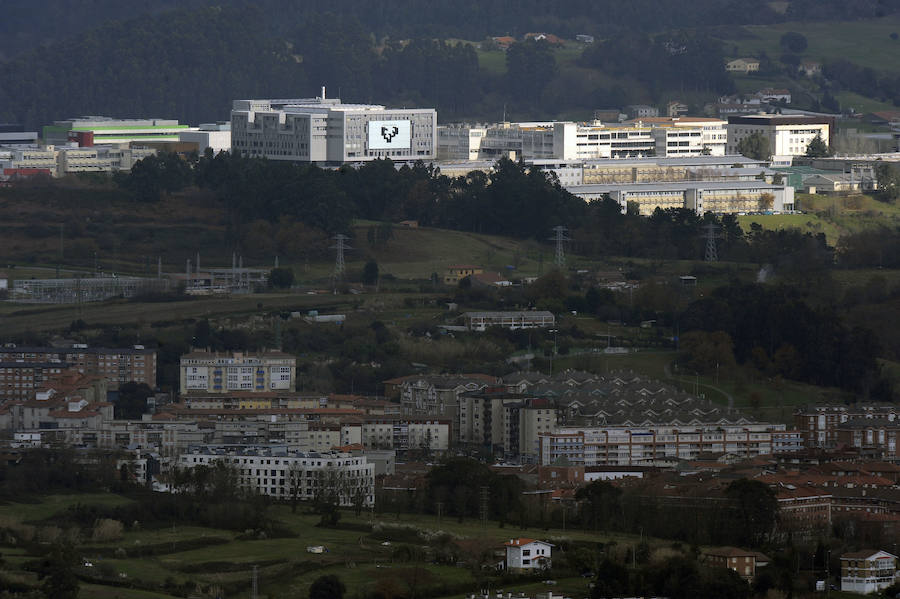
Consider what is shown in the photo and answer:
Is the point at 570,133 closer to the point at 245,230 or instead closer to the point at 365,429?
the point at 245,230

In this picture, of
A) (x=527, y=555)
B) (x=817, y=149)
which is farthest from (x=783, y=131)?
(x=527, y=555)

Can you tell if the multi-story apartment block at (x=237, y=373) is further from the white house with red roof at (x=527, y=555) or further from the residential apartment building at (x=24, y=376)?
the white house with red roof at (x=527, y=555)

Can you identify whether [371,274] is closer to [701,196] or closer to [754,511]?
[701,196]

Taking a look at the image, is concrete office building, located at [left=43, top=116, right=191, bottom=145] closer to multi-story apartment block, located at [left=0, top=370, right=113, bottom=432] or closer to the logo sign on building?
the logo sign on building

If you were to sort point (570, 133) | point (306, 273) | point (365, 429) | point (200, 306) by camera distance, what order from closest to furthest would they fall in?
point (365, 429) < point (200, 306) < point (306, 273) < point (570, 133)

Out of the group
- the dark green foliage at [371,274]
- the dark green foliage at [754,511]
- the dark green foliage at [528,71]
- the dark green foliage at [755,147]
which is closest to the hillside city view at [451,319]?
the dark green foliage at [754,511]

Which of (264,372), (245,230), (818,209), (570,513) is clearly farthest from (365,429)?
(818,209)
